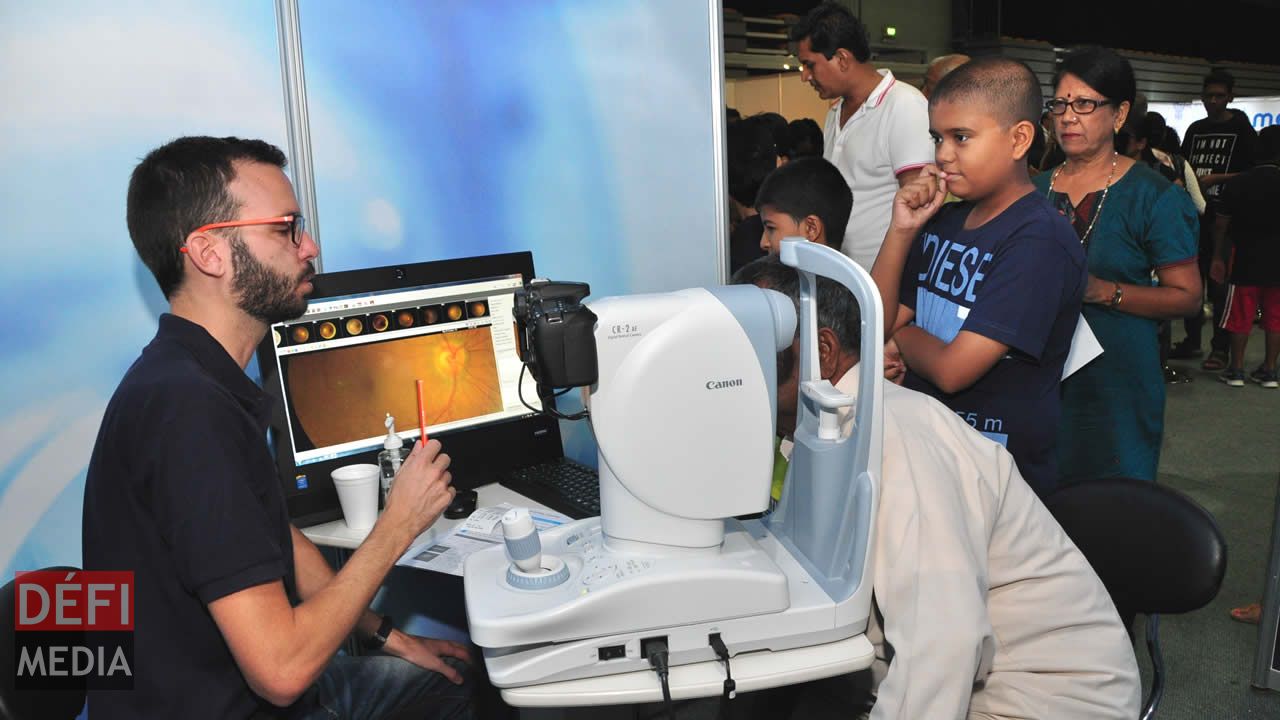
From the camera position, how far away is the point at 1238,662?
8.57 feet

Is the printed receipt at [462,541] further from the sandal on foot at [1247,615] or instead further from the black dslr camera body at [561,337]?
the sandal on foot at [1247,615]

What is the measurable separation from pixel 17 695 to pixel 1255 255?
6007 mm

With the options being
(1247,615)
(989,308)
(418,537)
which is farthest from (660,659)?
(1247,615)

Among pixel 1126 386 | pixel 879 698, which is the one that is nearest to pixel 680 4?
pixel 1126 386

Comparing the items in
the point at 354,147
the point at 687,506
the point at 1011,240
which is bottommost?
the point at 687,506

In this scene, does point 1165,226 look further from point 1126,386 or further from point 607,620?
point 607,620

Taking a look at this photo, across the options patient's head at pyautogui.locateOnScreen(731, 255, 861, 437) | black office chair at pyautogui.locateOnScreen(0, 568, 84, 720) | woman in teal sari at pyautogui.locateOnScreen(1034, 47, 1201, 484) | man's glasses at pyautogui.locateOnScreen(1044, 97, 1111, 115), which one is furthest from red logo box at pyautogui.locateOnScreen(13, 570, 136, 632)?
man's glasses at pyautogui.locateOnScreen(1044, 97, 1111, 115)

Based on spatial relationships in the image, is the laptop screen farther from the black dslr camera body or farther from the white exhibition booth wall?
the black dslr camera body

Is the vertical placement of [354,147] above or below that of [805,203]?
above

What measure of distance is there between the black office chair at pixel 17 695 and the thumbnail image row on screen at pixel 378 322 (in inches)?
24.5

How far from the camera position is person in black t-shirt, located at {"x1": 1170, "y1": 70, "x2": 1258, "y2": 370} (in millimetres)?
6008

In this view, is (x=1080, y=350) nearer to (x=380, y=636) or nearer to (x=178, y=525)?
(x=380, y=636)

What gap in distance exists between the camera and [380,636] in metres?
1.67

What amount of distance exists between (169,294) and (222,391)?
0.23 meters
